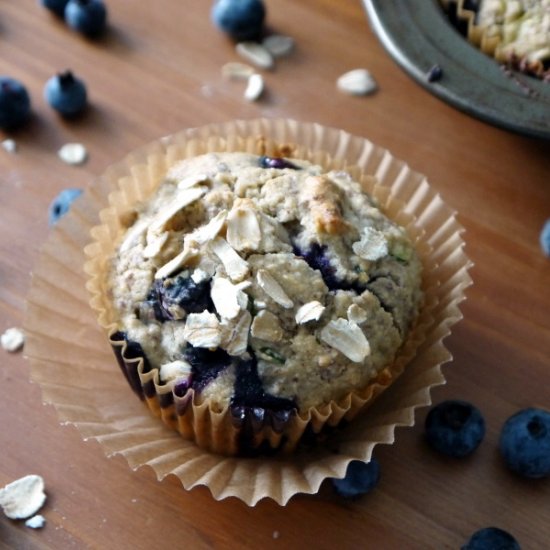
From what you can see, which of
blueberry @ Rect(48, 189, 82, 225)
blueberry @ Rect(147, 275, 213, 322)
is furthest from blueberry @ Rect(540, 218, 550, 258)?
blueberry @ Rect(48, 189, 82, 225)

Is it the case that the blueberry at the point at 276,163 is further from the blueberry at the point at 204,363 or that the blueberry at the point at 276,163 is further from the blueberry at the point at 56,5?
the blueberry at the point at 56,5

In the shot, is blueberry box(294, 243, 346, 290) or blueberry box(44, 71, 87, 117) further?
blueberry box(44, 71, 87, 117)

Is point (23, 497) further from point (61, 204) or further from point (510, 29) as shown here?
point (510, 29)

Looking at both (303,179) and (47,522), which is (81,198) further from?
(47,522)

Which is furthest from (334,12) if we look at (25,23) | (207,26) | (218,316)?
(218,316)

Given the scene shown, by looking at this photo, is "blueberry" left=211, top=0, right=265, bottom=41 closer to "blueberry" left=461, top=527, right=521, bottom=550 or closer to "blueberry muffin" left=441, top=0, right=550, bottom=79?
"blueberry muffin" left=441, top=0, right=550, bottom=79

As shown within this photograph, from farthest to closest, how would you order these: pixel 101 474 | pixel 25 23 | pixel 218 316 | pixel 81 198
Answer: pixel 25 23, pixel 81 198, pixel 101 474, pixel 218 316
